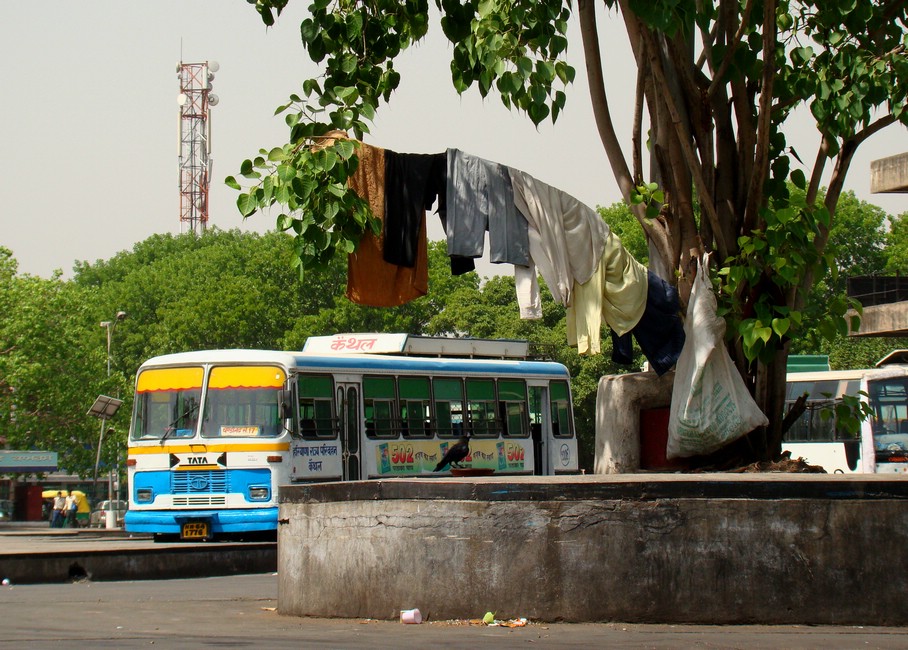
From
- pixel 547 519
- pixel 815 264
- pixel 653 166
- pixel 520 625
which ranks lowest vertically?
pixel 520 625

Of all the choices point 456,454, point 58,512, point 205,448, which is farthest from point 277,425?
point 58,512

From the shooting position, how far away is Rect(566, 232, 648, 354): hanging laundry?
10406 mm

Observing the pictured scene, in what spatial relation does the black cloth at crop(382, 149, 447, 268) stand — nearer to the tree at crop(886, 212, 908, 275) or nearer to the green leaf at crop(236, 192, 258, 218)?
the green leaf at crop(236, 192, 258, 218)

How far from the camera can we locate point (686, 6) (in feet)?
28.1

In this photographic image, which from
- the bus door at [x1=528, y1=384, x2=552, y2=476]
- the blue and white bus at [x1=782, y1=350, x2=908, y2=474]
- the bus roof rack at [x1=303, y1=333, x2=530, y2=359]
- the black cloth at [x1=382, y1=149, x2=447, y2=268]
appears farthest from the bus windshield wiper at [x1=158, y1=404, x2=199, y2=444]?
the blue and white bus at [x1=782, y1=350, x2=908, y2=474]

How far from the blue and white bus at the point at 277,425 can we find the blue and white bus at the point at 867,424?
12719mm

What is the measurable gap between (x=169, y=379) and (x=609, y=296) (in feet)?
37.4

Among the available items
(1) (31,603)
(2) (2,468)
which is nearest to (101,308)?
(2) (2,468)

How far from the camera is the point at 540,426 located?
24.7m

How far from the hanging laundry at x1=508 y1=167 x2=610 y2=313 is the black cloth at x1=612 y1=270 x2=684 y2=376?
1.85 feet

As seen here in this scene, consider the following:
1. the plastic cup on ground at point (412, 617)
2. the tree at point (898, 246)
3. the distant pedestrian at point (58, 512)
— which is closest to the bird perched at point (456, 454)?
the plastic cup on ground at point (412, 617)

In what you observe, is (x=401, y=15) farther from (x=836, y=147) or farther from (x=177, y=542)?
(x=177, y=542)

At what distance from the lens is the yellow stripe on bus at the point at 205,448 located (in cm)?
1947

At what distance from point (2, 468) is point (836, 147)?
41617 millimetres
